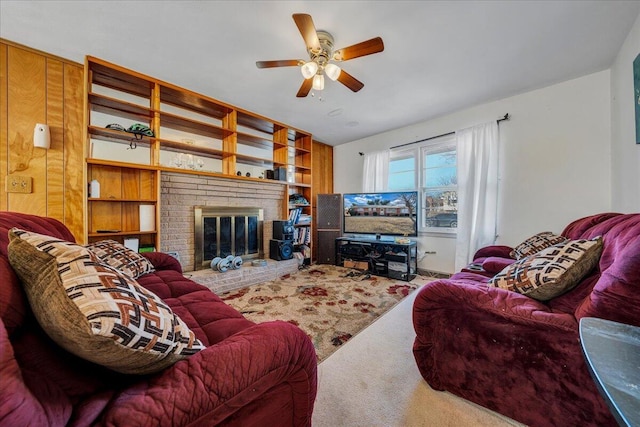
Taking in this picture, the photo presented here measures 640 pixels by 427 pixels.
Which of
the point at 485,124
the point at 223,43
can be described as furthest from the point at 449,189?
the point at 223,43

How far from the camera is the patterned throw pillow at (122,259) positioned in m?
1.58

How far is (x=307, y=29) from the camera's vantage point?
153 cm

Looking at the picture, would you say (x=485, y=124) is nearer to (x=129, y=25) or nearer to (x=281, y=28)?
(x=281, y=28)

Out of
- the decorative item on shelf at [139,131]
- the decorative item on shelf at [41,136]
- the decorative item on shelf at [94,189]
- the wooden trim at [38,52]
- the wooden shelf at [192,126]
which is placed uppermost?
the wooden trim at [38,52]

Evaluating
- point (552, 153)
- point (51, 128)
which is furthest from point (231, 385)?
point (552, 153)

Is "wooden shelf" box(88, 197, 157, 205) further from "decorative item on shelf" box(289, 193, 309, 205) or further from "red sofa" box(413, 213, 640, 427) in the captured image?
"red sofa" box(413, 213, 640, 427)

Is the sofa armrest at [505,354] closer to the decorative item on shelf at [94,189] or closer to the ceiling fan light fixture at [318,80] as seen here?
the ceiling fan light fixture at [318,80]

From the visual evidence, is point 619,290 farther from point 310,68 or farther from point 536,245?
point 310,68

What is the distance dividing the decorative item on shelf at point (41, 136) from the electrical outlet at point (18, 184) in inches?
12.1

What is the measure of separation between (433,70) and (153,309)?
2822mm

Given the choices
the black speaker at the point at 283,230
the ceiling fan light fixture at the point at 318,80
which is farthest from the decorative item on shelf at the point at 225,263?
the ceiling fan light fixture at the point at 318,80

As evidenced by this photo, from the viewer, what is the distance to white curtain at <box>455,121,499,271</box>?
116 inches

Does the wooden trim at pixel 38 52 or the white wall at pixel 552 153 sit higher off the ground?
the wooden trim at pixel 38 52

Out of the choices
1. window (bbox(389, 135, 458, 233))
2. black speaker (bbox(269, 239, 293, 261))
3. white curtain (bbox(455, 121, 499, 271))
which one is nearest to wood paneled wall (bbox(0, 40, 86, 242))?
black speaker (bbox(269, 239, 293, 261))
